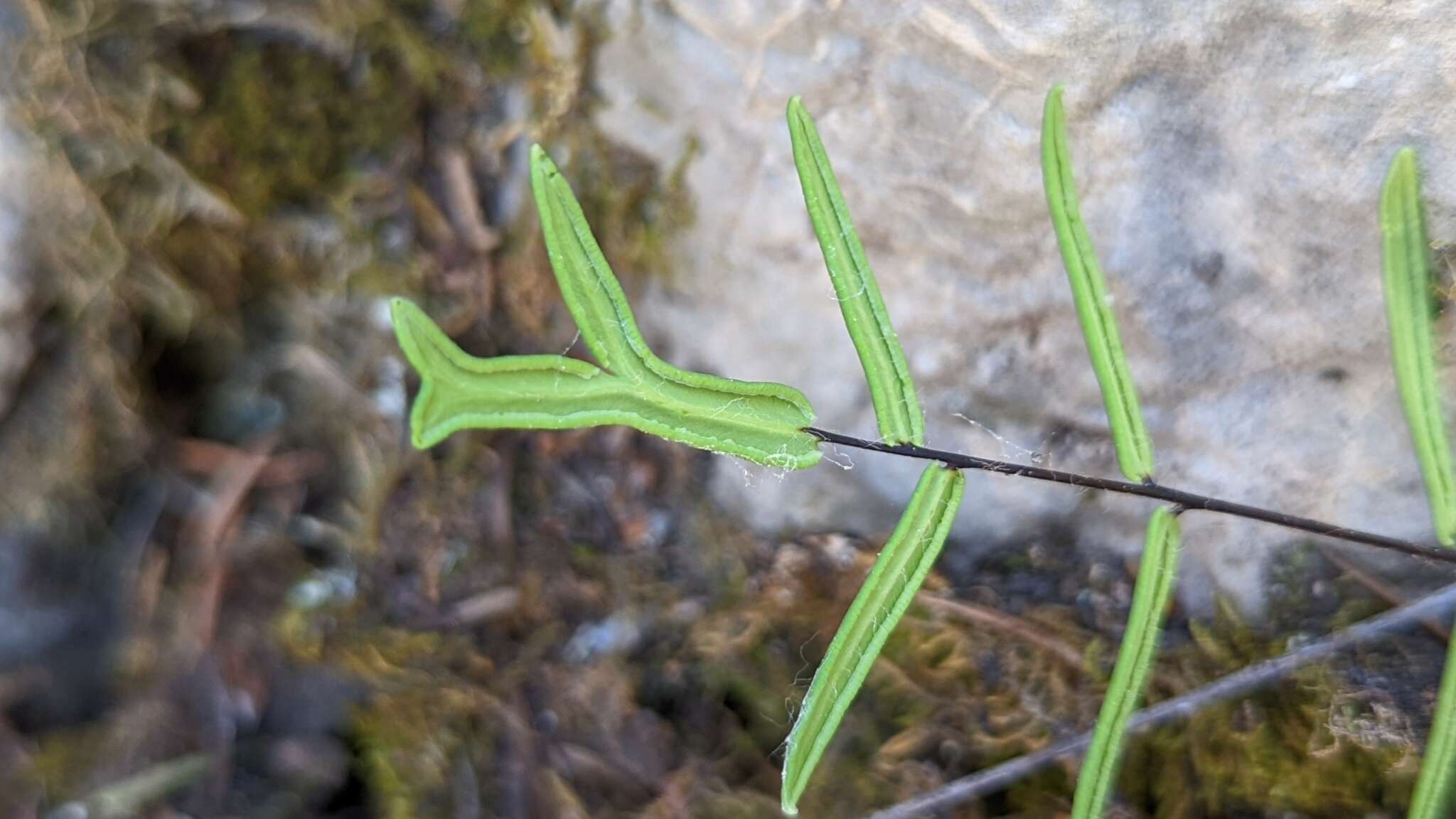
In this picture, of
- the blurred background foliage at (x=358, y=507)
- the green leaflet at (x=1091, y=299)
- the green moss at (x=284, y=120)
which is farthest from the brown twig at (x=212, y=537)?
the green leaflet at (x=1091, y=299)

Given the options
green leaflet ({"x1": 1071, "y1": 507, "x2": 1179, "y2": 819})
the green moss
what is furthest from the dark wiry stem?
the green moss

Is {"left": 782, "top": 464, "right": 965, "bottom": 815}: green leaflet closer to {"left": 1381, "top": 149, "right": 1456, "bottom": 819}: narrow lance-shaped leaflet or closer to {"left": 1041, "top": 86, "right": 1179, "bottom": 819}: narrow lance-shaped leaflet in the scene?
{"left": 1041, "top": 86, "right": 1179, "bottom": 819}: narrow lance-shaped leaflet

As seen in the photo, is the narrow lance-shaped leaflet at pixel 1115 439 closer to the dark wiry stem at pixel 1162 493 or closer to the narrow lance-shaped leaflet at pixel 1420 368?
the dark wiry stem at pixel 1162 493

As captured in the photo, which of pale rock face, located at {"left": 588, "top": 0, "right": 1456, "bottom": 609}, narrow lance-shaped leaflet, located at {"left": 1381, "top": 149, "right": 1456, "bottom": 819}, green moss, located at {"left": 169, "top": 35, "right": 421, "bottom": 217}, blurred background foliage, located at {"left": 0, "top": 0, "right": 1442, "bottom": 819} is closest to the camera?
narrow lance-shaped leaflet, located at {"left": 1381, "top": 149, "right": 1456, "bottom": 819}

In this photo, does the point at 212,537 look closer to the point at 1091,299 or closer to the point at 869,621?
the point at 869,621

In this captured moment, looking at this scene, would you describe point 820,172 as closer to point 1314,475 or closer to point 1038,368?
point 1038,368

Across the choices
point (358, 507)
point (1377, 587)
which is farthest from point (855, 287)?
point (358, 507)

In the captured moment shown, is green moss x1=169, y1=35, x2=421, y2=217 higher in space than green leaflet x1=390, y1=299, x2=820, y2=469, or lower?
lower
